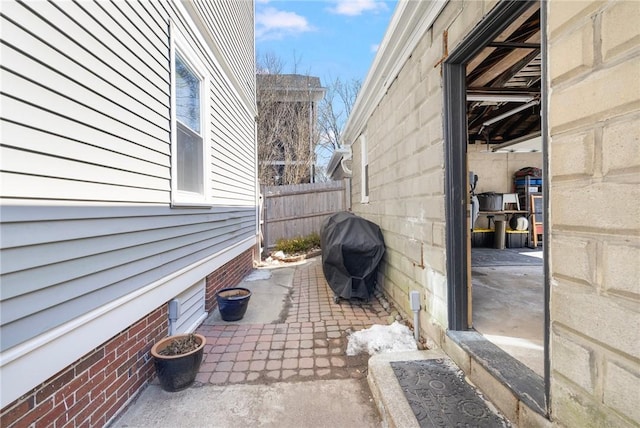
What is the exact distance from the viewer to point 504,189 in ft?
25.0

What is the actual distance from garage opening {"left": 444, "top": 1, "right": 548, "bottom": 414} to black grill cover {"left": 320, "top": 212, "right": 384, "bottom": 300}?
4.25ft

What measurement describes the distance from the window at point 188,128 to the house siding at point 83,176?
137 mm

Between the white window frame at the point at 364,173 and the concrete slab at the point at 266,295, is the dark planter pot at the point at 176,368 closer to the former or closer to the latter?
the concrete slab at the point at 266,295

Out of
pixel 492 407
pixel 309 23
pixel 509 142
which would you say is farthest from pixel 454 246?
pixel 309 23

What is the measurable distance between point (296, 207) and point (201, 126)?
5402mm

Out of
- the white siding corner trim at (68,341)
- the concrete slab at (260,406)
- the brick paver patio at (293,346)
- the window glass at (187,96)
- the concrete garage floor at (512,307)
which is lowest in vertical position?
the concrete slab at (260,406)

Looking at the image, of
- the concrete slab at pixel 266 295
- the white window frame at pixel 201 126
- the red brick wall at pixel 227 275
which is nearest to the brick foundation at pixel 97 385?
the white window frame at pixel 201 126

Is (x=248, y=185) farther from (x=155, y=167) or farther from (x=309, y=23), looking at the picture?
(x=309, y=23)

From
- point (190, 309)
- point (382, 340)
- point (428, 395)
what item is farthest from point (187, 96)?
point (428, 395)

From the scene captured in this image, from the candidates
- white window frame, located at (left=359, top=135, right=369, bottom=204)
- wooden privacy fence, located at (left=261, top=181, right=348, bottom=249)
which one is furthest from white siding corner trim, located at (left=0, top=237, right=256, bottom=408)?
wooden privacy fence, located at (left=261, top=181, right=348, bottom=249)

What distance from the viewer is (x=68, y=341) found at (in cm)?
171

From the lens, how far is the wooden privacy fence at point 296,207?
29.5ft

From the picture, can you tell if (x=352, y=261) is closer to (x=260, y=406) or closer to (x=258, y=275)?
(x=260, y=406)

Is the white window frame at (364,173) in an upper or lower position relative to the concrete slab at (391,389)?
upper
